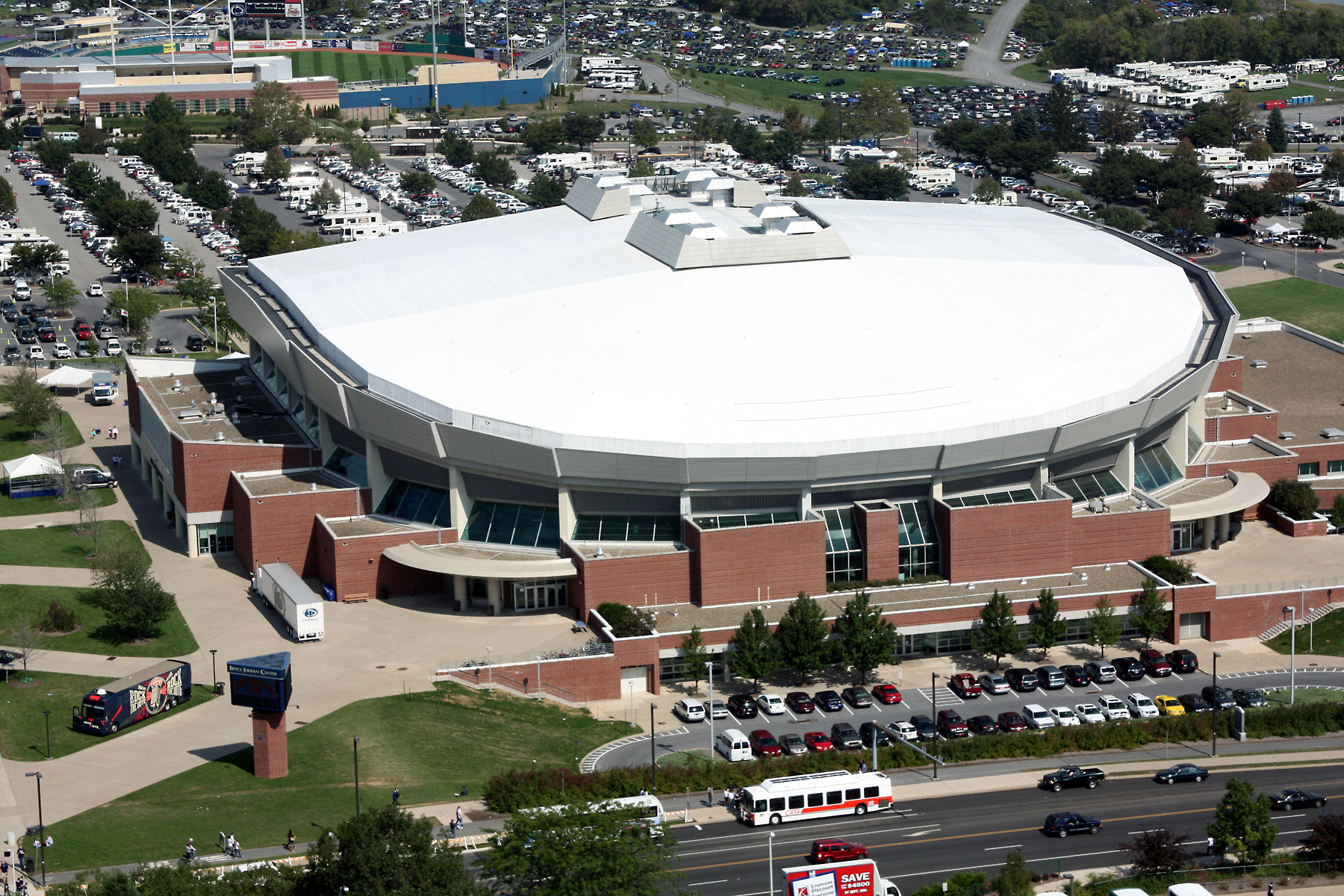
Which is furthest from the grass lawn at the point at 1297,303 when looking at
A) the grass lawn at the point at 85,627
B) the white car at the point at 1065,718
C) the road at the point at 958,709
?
the grass lawn at the point at 85,627

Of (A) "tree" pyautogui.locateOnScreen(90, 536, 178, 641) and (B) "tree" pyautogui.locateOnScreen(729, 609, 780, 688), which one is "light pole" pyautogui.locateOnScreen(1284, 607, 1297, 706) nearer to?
(B) "tree" pyautogui.locateOnScreen(729, 609, 780, 688)

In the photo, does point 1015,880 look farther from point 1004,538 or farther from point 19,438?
point 19,438

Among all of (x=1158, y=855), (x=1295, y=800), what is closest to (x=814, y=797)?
(x=1158, y=855)

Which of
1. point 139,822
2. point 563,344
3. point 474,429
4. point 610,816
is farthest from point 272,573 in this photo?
point 610,816

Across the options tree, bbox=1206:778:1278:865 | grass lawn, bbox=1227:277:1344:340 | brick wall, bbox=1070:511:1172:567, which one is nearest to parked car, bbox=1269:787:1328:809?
tree, bbox=1206:778:1278:865

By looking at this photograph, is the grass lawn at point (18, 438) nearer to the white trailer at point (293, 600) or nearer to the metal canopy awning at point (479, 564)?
the white trailer at point (293, 600)

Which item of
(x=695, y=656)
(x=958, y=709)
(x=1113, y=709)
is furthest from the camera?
(x=695, y=656)
